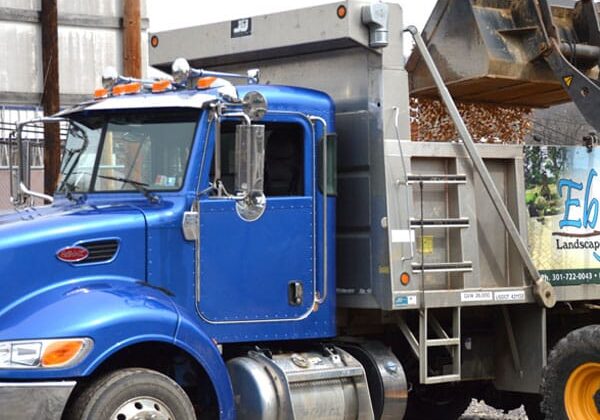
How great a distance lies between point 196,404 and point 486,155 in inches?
112

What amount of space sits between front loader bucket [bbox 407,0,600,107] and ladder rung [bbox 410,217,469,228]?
41.9 inches

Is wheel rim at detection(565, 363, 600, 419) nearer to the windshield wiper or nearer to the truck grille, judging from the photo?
the windshield wiper

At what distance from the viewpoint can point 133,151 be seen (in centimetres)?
758

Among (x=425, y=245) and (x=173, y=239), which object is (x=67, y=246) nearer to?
(x=173, y=239)

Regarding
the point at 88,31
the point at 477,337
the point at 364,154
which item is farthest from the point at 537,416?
the point at 88,31

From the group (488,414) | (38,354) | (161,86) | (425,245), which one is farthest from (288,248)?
(488,414)

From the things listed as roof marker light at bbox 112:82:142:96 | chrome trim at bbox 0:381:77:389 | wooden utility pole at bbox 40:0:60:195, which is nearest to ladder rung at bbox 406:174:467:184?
roof marker light at bbox 112:82:142:96

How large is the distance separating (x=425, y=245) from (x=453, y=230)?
0.26 meters

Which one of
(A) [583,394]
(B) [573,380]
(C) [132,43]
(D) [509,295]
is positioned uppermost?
(C) [132,43]

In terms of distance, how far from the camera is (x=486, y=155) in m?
8.34

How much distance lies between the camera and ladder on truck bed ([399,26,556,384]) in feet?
26.5

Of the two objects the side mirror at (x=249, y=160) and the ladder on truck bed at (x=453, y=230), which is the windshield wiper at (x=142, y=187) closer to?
the side mirror at (x=249, y=160)

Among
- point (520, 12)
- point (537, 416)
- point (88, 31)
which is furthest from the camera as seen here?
point (88, 31)

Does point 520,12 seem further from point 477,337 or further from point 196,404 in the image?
point 196,404
